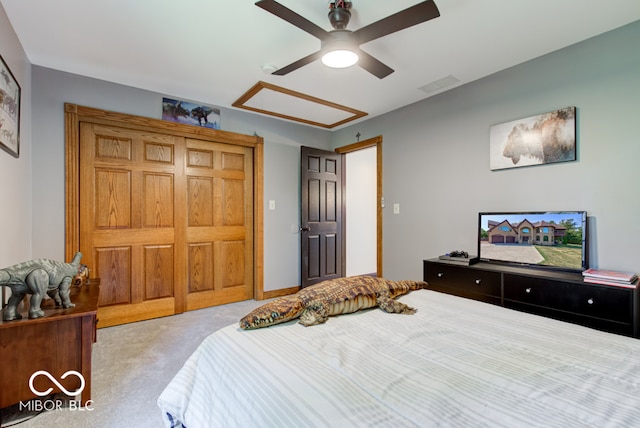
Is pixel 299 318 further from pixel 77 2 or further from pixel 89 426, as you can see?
pixel 77 2

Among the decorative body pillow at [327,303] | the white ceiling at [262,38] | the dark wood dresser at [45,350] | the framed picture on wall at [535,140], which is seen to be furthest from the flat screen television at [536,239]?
the dark wood dresser at [45,350]

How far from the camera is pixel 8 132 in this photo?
6.53ft

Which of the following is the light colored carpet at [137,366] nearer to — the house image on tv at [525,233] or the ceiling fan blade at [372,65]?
the ceiling fan blade at [372,65]

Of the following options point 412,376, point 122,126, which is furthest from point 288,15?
point 122,126

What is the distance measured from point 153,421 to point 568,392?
6.29 ft

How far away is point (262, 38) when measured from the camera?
2.23 metres

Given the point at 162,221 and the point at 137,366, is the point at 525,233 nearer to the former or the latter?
the point at 137,366

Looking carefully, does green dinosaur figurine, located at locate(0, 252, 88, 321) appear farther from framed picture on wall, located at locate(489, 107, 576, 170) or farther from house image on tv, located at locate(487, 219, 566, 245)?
framed picture on wall, located at locate(489, 107, 576, 170)

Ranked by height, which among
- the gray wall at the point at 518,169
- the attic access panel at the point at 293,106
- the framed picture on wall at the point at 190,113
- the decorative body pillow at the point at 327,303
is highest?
the attic access panel at the point at 293,106

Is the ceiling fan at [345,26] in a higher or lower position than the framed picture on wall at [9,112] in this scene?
higher

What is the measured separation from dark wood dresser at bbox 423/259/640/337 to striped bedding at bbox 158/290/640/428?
89cm

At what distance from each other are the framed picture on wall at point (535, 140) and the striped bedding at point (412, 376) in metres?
1.65

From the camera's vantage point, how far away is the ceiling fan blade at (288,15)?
4.96 feet
